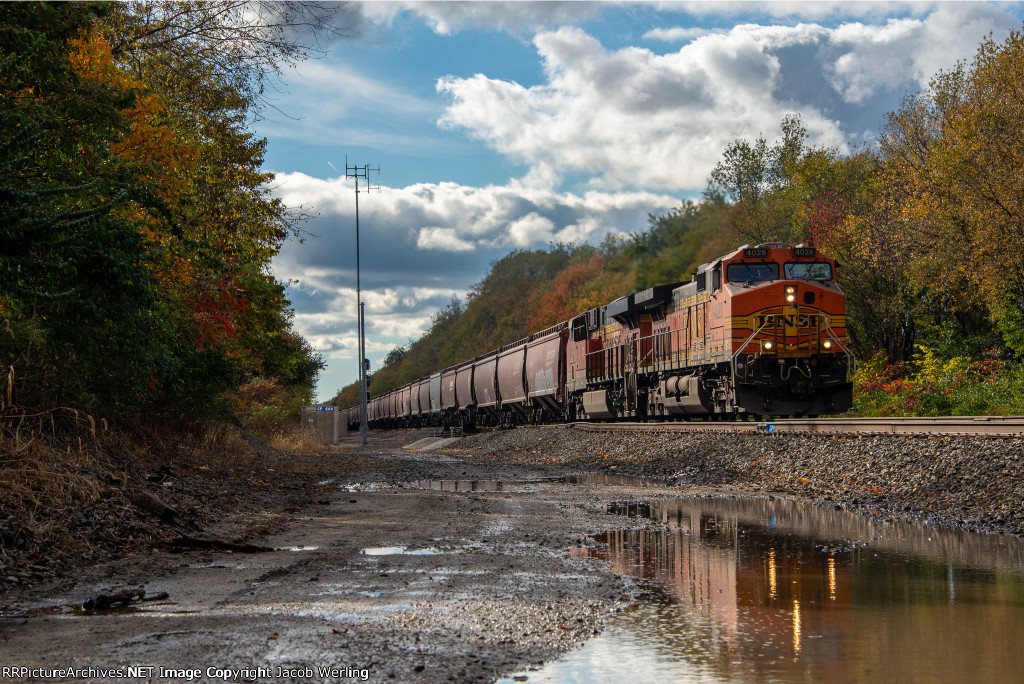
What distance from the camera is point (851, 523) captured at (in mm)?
9703

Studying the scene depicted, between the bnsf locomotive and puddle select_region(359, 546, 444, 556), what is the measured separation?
38.5 feet

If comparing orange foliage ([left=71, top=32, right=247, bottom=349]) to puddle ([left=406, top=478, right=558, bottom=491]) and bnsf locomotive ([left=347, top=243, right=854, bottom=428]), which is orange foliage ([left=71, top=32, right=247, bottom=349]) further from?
bnsf locomotive ([left=347, top=243, right=854, bottom=428])

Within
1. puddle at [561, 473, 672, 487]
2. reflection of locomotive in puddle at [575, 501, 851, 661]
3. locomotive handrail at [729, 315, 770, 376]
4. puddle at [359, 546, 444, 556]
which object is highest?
locomotive handrail at [729, 315, 770, 376]

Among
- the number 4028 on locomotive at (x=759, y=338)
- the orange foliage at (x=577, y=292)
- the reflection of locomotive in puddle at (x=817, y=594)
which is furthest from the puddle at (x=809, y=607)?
the orange foliage at (x=577, y=292)

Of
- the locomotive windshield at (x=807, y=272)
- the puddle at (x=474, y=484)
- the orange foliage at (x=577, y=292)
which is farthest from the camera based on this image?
the orange foliage at (x=577, y=292)

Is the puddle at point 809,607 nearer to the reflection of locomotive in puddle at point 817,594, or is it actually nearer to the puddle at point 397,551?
the reflection of locomotive in puddle at point 817,594

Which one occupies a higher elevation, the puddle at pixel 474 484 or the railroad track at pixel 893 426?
the railroad track at pixel 893 426

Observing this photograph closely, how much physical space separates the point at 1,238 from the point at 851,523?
9294mm

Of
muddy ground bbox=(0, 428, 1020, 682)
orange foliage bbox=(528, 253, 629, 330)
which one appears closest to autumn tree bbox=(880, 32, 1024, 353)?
muddy ground bbox=(0, 428, 1020, 682)

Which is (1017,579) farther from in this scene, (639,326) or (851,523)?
(639,326)

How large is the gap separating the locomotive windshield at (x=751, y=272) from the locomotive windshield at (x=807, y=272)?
410 millimetres

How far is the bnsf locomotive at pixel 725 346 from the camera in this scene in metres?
18.5

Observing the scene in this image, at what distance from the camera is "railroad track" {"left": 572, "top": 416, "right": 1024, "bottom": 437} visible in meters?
11.6

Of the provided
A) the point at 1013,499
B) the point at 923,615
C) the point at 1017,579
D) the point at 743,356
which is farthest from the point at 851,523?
the point at 743,356
